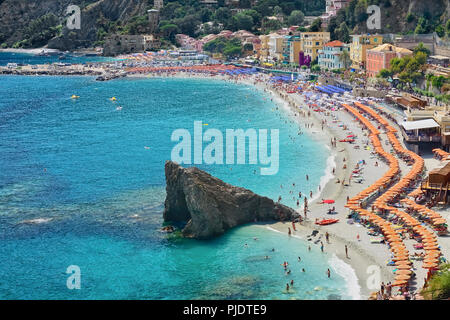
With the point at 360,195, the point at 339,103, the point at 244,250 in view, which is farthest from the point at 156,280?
the point at 339,103

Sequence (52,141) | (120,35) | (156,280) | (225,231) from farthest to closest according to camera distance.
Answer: (120,35) → (52,141) → (225,231) → (156,280)

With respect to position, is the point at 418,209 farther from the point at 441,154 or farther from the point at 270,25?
the point at 270,25

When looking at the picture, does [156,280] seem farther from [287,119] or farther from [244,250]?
[287,119]

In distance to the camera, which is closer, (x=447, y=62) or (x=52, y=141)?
(x=52, y=141)

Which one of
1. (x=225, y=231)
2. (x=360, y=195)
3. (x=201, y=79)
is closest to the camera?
(x=225, y=231)

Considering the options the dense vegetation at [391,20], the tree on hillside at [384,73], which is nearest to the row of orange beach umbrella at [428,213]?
the tree on hillside at [384,73]

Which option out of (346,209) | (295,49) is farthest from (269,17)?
(346,209)
